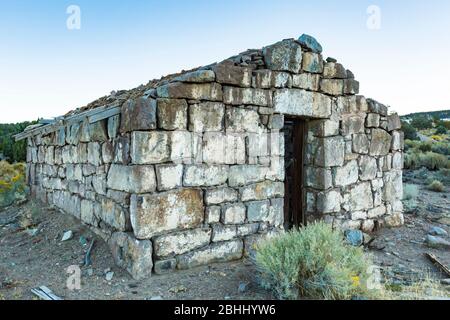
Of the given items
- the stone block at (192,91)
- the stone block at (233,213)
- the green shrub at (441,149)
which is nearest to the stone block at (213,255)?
the stone block at (233,213)

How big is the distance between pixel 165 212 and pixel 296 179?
239 centimetres

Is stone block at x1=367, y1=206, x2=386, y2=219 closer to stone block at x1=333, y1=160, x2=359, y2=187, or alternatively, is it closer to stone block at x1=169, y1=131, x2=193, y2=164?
stone block at x1=333, y1=160, x2=359, y2=187

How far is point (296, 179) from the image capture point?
530cm

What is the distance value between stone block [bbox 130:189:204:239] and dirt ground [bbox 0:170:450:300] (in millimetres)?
495

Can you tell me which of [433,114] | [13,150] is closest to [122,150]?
[13,150]

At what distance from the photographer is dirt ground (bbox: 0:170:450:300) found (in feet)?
10.9

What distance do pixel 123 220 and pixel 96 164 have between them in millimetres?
1102

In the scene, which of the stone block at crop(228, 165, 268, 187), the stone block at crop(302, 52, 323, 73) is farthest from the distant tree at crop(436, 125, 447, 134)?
the stone block at crop(228, 165, 268, 187)

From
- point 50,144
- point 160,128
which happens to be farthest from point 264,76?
point 50,144

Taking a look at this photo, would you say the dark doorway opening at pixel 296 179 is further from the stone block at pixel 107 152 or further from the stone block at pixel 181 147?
the stone block at pixel 107 152

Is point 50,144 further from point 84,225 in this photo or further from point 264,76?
point 264,76

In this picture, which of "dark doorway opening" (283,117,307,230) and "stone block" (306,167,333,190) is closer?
"stone block" (306,167,333,190)

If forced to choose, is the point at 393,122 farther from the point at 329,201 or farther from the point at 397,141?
the point at 329,201
